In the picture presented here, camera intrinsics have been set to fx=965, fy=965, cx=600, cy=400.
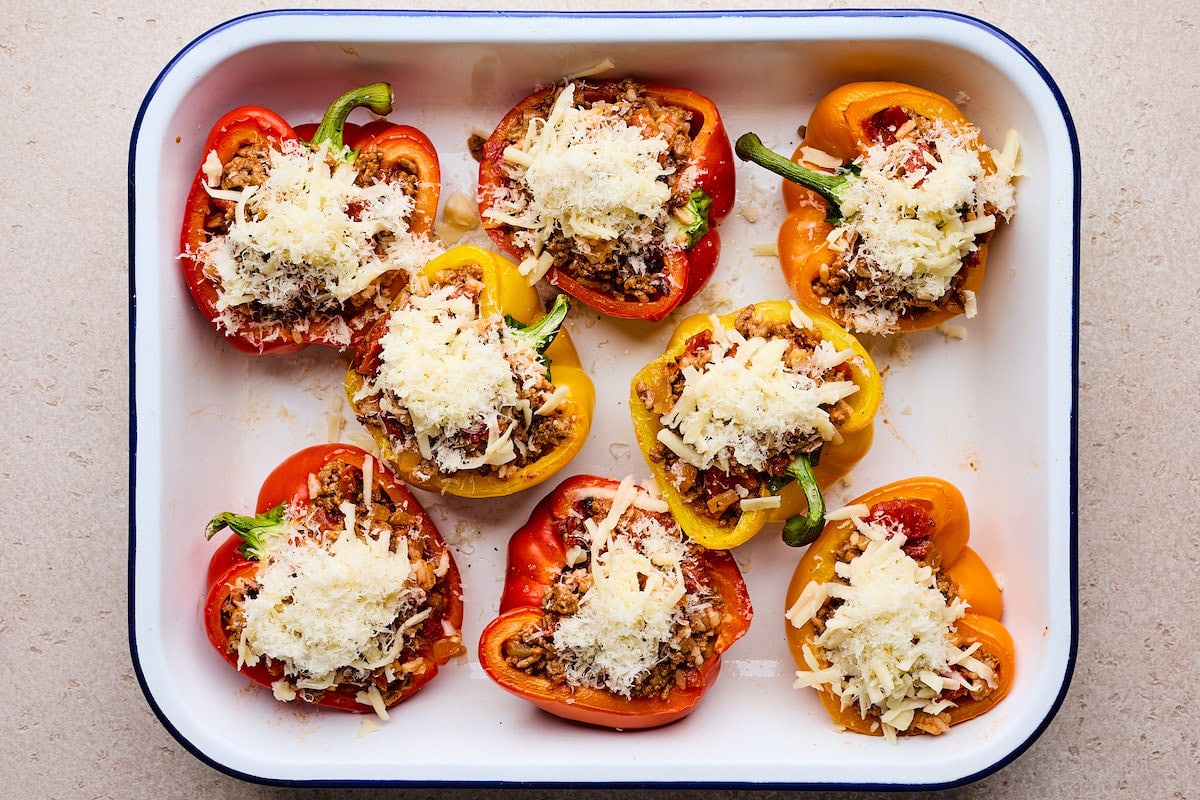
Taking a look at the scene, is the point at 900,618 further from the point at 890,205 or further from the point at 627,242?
the point at 627,242

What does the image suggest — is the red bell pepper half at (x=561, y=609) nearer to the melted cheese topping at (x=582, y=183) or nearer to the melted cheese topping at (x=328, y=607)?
the melted cheese topping at (x=328, y=607)

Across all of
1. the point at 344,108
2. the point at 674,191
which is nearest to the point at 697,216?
the point at 674,191

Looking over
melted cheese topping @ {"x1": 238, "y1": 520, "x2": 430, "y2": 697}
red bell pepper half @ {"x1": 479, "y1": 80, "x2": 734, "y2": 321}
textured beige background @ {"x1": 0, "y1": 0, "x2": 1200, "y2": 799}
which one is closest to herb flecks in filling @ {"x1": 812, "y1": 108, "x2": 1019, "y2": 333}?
red bell pepper half @ {"x1": 479, "y1": 80, "x2": 734, "y2": 321}

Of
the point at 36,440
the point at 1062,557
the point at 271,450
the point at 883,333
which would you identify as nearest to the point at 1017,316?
the point at 883,333

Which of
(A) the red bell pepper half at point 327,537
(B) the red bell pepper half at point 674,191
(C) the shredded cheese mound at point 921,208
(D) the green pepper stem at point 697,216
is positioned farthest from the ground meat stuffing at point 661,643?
(C) the shredded cheese mound at point 921,208

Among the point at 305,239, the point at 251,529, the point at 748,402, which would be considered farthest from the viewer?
the point at 251,529

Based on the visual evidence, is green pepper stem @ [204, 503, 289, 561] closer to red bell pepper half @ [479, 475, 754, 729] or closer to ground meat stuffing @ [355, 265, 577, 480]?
ground meat stuffing @ [355, 265, 577, 480]
